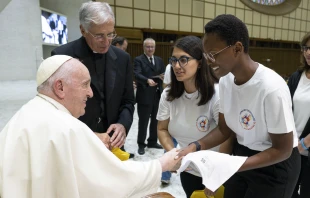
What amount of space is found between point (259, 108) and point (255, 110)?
22mm

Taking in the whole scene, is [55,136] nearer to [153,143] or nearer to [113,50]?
[113,50]

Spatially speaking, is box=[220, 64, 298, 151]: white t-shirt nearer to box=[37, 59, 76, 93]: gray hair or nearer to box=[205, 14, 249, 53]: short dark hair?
box=[205, 14, 249, 53]: short dark hair

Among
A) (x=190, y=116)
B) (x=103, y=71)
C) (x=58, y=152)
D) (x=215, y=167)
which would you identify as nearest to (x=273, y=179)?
(x=215, y=167)

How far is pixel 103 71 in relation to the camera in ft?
5.61

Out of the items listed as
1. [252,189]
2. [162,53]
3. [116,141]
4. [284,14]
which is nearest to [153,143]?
[116,141]

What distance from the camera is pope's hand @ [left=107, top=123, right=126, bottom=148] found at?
1610mm

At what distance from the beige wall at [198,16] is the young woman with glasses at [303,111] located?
782cm

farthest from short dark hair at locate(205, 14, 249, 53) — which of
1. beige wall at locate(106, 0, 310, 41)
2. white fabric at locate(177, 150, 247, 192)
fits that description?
beige wall at locate(106, 0, 310, 41)

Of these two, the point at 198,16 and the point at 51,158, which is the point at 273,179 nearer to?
the point at 51,158

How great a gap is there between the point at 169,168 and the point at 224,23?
81 cm

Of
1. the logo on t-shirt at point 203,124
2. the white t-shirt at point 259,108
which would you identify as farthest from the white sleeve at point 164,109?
the white t-shirt at point 259,108

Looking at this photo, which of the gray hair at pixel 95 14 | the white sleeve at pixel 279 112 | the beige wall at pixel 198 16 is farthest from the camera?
the beige wall at pixel 198 16

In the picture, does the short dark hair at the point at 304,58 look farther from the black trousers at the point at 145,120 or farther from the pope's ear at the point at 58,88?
the black trousers at the point at 145,120

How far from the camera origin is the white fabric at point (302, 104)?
6.01 ft
